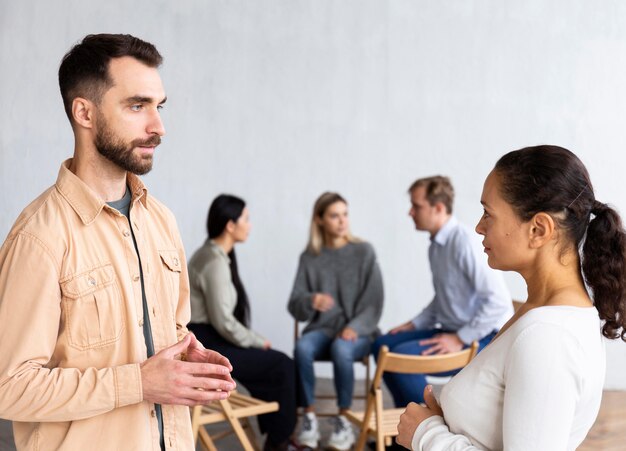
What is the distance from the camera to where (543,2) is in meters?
6.40

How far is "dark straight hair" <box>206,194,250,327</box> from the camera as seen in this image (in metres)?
4.67

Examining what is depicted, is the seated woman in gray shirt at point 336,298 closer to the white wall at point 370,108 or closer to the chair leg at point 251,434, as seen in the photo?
the chair leg at point 251,434

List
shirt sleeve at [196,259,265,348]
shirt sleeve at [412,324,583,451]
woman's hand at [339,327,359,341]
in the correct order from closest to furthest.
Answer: shirt sleeve at [412,324,583,451] → shirt sleeve at [196,259,265,348] → woman's hand at [339,327,359,341]

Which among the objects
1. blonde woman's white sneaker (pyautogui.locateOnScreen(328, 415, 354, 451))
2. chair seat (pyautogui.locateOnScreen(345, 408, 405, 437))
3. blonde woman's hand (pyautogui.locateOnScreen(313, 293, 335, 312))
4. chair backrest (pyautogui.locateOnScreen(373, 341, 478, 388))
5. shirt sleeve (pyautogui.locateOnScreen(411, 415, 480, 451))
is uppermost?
shirt sleeve (pyautogui.locateOnScreen(411, 415, 480, 451))

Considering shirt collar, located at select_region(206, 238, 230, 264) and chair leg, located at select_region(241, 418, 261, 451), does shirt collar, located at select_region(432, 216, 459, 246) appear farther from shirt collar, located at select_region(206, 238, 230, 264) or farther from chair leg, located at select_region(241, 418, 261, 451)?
chair leg, located at select_region(241, 418, 261, 451)

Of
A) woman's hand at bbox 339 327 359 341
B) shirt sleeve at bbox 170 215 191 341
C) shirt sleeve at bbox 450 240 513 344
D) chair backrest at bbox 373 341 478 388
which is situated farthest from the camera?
woman's hand at bbox 339 327 359 341

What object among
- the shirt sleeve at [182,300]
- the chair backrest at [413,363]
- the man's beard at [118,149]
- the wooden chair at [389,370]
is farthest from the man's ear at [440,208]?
the man's beard at [118,149]

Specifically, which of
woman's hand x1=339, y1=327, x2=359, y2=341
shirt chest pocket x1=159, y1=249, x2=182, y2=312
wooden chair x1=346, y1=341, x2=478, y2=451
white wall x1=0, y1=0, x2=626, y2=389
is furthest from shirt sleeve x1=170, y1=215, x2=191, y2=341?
white wall x1=0, y1=0, x2=626, y2=389

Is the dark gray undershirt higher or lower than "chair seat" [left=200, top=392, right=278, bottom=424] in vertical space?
higher

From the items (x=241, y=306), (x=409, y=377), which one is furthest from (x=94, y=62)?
(x=241, y=306)

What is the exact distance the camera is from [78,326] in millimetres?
1683

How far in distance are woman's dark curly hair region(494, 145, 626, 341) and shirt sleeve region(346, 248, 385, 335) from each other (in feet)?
10.5

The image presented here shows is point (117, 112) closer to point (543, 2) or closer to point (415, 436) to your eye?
point (415, 436)

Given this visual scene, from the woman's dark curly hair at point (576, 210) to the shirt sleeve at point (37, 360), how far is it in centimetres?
90
